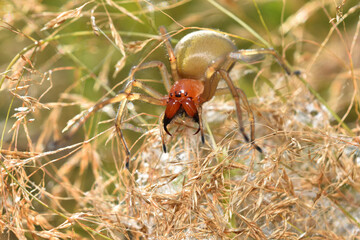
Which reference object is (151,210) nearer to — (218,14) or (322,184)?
(322,184)

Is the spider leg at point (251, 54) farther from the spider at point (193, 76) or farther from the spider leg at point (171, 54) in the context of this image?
the spider leg at point (171, 54)

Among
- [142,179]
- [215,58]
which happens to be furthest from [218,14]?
[142,179]

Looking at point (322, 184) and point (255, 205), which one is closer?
point (255, 205)

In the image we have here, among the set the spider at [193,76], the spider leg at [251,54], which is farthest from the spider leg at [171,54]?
the spider leg at [251,54]

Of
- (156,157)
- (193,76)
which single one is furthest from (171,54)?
(156,157)

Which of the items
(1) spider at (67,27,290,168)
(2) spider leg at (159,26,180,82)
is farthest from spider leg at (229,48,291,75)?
(2) spider leg at (159,26,180,82)

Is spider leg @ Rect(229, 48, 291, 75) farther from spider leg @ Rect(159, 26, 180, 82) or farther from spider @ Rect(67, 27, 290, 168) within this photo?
spider leg @ Rect(159, 26, 180, 82)

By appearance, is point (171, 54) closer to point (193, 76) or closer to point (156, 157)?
point (193, 76)
